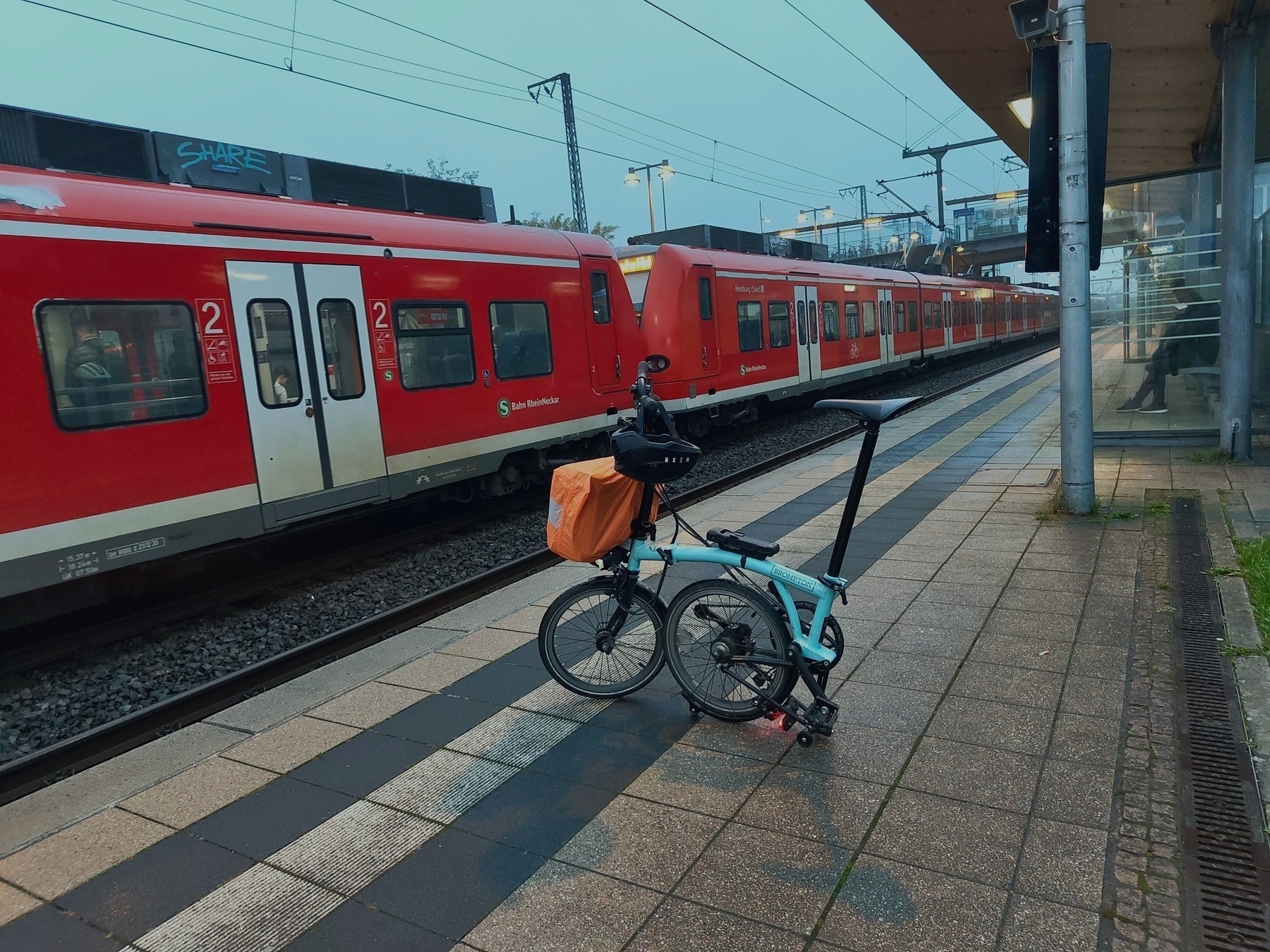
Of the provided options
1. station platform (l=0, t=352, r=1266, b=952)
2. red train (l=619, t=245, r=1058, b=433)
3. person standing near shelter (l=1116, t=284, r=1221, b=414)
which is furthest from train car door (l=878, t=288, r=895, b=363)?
station platform (l=0, t=352, r=1266, b=952)

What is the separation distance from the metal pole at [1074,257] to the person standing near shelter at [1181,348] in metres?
4.02

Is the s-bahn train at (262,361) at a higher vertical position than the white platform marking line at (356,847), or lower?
higher

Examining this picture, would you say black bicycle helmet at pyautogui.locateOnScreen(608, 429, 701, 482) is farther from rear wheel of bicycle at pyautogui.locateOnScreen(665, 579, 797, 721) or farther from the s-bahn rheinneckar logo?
Answer: the s-bahn rheinneckar logo

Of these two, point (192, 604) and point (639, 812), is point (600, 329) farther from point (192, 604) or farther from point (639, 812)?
point (639, 812)

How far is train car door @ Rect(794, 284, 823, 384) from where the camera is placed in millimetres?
16031

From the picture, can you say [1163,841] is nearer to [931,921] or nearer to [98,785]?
[931,921]

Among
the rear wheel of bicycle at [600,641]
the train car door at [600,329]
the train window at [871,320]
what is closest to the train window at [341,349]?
the train car door at [600,329]

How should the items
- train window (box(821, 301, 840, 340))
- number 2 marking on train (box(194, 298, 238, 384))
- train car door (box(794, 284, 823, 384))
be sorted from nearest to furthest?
number 2 marking on train (box(194, 298, 238, 384)) → train car door (box(794, 284, 823, 384)) → train window (box(821, 301, 840, 340))

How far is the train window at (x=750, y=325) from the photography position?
13773 mm

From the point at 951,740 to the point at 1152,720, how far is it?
89 cm

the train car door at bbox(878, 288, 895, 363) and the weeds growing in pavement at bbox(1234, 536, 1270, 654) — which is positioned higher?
the train car door at bbox(878, 288, 895, 363)

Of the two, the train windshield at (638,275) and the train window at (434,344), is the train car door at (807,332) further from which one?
the train window at (434,344)

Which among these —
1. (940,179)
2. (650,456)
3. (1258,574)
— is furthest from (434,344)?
(940,179)

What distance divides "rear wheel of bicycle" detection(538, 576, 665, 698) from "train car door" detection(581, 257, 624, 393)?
656cm
